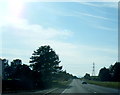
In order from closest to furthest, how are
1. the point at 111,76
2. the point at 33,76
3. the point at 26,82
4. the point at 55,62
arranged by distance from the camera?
1. the point at 26,82
2. the point at 33,76
3. the point at 55,62
4. the point at 111,76

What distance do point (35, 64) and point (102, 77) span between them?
85.7 meters

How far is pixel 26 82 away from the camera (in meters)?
64.4

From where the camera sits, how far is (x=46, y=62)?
→ 97.2 metres

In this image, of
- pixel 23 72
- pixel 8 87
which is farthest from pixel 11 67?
pixel 8 87

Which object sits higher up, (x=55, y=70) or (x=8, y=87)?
(x=55, y=70)

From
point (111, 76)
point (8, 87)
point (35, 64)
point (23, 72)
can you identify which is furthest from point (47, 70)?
point (111, 76)

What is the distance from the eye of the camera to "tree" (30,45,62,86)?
95625 mm

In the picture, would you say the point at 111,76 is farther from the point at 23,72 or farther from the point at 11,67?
the point at 23,72

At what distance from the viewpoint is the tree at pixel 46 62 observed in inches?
3765

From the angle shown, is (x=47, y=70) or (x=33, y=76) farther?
(x=47, y=70)

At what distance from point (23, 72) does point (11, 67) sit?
65788mm

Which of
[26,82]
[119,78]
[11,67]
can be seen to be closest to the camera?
[26,82]

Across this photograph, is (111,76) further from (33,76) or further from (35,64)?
(33,76)

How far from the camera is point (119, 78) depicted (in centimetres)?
14312
